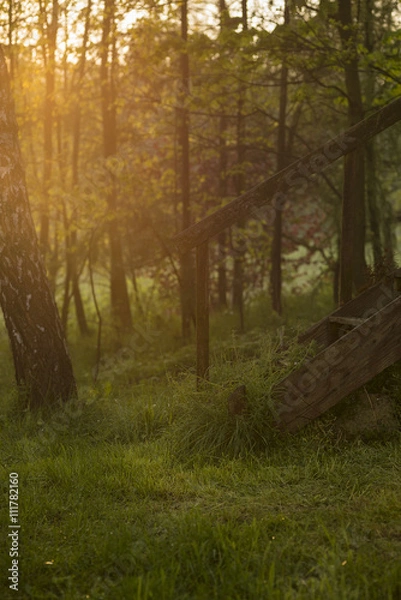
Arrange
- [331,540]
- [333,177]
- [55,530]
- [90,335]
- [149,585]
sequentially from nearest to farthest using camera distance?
[149,585] → [331,540] → [55,530] → [333,177] → [90,335]

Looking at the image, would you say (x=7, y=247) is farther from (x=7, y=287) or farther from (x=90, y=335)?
(x=90, y=335)

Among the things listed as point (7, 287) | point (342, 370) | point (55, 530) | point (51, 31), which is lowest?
point (55, 530)

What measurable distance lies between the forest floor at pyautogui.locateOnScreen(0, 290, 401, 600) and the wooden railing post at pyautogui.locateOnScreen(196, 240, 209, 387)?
137 millimetres

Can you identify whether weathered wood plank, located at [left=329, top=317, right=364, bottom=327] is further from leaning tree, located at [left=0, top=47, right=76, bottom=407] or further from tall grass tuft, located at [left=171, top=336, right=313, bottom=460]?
leaning tree, located at [left=0, top=47, right=76, bottom=407]

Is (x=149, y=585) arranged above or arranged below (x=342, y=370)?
below

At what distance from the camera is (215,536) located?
3.62 m

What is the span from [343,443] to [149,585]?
2.22 m

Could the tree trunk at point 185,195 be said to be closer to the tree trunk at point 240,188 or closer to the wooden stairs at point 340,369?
the tree trunk at point 240,188

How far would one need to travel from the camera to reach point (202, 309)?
5629 mm

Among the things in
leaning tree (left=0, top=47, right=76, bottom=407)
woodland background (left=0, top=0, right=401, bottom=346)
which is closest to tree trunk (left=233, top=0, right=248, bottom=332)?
woodland background (left=0, top=0, right=401, bottom=346)

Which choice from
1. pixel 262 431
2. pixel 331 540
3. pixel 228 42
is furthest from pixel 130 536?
pixel 228 42

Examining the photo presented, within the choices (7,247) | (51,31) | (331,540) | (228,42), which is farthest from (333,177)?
(331,540)

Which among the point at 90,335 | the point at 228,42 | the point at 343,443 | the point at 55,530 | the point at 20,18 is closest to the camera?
the point at 55,530

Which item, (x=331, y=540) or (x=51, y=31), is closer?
(x=331, y=540)
